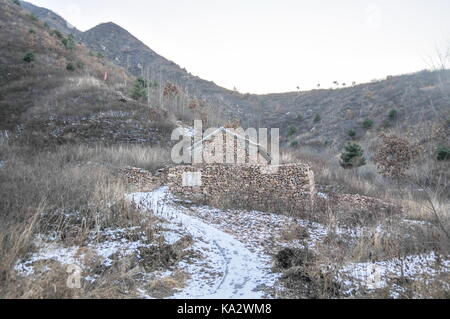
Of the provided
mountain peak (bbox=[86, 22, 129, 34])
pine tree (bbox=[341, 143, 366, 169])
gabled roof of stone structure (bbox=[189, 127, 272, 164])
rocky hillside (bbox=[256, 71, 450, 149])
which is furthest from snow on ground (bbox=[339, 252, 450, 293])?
mountain peak (bbox=[86, 22, 129, 34])

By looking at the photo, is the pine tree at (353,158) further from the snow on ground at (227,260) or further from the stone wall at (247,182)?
the snow on ground at (227,260)

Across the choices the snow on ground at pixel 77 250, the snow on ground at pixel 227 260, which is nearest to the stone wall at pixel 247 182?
the snow on ground at pixel 227 260

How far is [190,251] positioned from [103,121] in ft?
58.7

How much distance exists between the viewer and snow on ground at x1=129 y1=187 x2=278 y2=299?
4.23 metres

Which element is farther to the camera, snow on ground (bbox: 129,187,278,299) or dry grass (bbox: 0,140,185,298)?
snow on ground (bbox: 129,187,278,299)

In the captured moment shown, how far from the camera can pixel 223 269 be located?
5.27m

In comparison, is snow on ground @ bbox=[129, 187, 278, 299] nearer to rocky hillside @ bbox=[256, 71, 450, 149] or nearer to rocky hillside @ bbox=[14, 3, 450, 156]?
rocky hillside @ bbox=[14, 3, 450, 156]

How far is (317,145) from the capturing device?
35.3m

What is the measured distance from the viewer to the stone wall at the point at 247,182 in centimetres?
1152

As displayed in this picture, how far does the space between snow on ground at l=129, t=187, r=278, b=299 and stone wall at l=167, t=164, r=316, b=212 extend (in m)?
4.38

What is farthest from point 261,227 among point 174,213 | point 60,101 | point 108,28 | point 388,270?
point 108,28

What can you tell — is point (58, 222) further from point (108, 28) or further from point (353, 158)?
point (108, 28)

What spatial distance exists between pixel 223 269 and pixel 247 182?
6807mm
